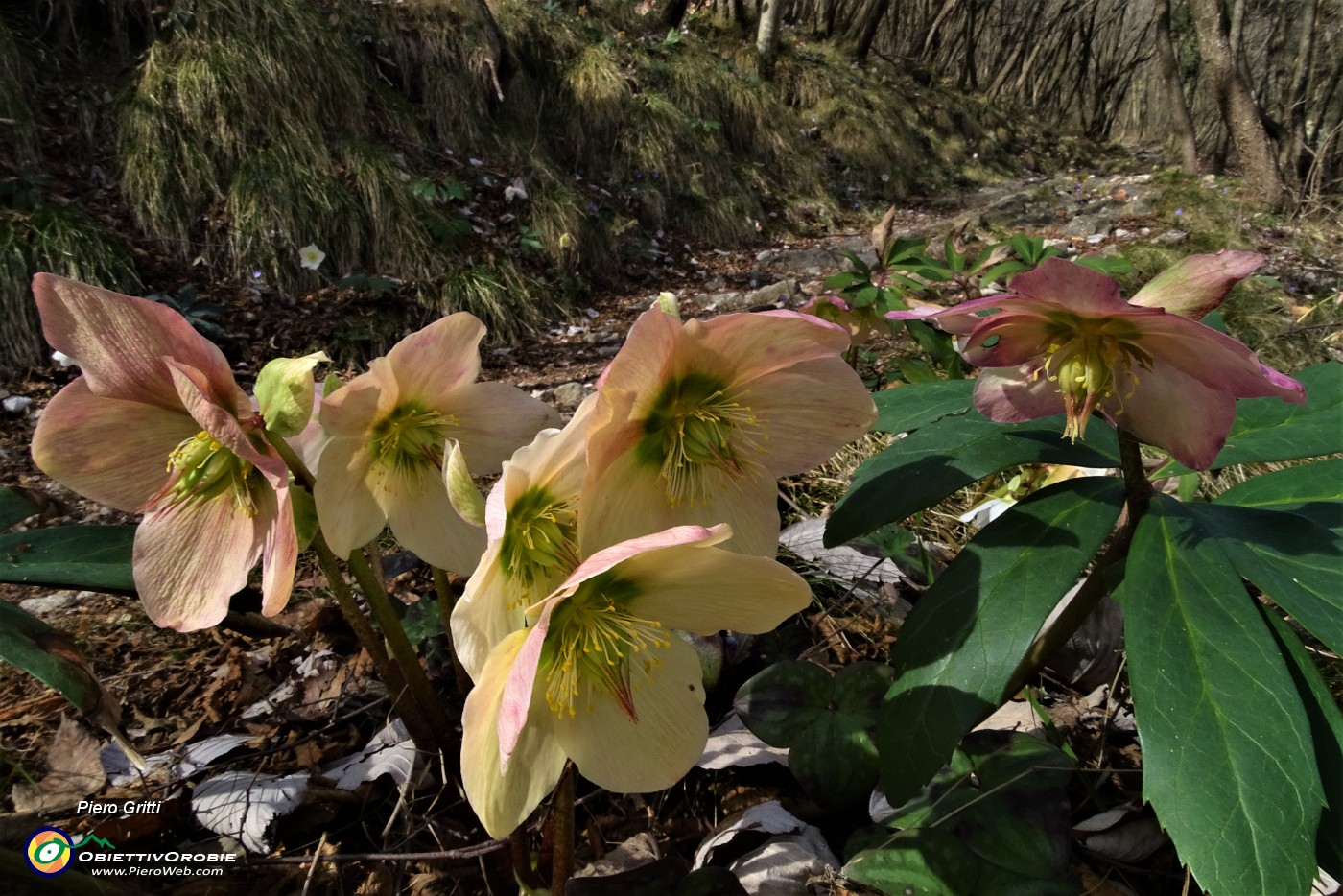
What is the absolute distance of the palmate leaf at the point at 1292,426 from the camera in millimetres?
876

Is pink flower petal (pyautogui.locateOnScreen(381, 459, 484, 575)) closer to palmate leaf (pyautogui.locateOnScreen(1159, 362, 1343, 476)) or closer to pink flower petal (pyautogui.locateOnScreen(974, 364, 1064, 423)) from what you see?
pink flower petal (pyautogui.locateOnScreen(974, 364, 1064, 423))

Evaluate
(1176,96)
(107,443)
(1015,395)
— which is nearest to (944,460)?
(1015,395)

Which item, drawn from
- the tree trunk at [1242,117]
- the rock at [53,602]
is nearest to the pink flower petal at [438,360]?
the rock at [53,602]

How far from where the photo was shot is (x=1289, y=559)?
2.41ft

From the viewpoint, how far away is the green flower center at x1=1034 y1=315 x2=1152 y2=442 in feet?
2.41

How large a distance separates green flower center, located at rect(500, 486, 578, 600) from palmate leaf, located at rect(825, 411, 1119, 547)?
31cm

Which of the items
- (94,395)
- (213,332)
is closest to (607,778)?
(94,395)

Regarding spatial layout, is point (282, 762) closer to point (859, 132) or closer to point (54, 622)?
point (54, 622)

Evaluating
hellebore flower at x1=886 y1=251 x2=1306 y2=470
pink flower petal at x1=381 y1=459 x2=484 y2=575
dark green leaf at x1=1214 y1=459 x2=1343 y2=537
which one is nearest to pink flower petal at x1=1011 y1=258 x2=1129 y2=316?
hellebore flower at x1=886 y1=251 x2=1306 y2=470

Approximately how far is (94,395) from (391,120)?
205 inches

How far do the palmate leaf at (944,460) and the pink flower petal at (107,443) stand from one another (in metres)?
0.73

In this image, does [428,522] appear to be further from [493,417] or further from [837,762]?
[837,762]

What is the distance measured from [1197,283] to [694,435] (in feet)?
1.60

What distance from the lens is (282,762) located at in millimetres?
1138
